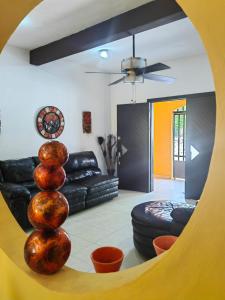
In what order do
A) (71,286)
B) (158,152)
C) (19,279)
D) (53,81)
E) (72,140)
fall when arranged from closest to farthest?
(71,286)
(19,279)
(53,81)
(72,140)
(158,152)

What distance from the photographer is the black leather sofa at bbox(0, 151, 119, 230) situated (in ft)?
11.3

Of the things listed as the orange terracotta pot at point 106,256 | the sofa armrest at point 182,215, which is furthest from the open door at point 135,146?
the orange terracotta pot at point 106,256

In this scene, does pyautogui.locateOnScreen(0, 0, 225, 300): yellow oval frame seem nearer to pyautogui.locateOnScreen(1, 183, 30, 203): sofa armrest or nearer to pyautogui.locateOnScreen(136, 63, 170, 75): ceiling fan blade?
pyautogui.locateOnScreen(136, 63, 170, 75): ceiling fan blade

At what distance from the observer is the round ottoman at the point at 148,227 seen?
2.53 metres

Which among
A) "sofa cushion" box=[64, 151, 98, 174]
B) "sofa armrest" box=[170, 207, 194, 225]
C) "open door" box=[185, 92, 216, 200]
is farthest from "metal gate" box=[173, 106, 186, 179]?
"sofa armrest" box=[170, 207, 194, 225]

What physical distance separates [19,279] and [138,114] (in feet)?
17.0

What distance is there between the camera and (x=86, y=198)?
439 centimetres

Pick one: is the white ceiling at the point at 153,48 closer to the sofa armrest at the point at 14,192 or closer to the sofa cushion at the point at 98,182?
the sofa cushion at the point at 98,182

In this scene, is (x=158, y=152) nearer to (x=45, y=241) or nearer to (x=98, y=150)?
(x=98, y=150)

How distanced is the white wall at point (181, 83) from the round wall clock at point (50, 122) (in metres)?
1.82

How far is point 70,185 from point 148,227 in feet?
7.08

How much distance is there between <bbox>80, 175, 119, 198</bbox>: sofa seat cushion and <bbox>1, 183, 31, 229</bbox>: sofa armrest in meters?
1.25

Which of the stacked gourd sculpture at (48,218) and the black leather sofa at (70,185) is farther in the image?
the black leather sofa at (70,185)

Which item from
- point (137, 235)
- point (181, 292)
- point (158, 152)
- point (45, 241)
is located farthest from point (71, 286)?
point (158, 152)
